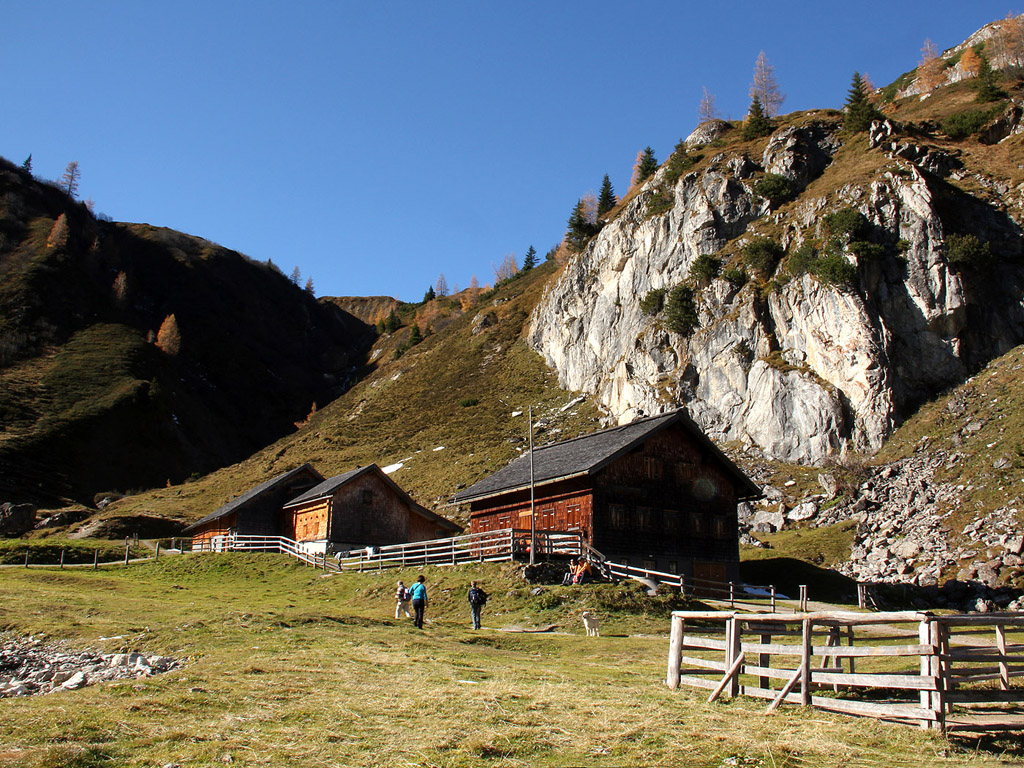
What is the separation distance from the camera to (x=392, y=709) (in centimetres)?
1037

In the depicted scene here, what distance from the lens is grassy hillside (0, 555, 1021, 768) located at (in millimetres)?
8203

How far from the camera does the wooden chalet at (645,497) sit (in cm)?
3531

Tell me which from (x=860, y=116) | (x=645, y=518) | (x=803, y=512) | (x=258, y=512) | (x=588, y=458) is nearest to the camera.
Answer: (x=588, y=458)

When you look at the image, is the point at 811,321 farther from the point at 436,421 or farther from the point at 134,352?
the point at 134,352

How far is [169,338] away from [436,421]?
70284 millimetres

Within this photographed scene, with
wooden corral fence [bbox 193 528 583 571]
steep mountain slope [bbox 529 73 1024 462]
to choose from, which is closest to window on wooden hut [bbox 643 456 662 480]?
wooden corral fence [bbox 193 528 583 571]

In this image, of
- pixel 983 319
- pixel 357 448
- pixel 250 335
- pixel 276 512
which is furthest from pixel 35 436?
pixel 983 319

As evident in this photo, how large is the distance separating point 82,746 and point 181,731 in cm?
108

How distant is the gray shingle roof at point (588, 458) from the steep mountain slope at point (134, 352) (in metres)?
61.6

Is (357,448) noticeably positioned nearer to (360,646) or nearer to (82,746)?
(360,646)

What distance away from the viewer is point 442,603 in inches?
1096

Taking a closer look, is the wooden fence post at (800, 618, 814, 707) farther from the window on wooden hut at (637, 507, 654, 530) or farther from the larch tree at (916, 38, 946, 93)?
the larch tree at (916, 38, 946, 93)

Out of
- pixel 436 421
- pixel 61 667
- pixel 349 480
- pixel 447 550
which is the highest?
pixel 436 421

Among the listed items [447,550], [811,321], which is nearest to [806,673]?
[447,550]
